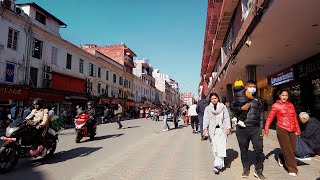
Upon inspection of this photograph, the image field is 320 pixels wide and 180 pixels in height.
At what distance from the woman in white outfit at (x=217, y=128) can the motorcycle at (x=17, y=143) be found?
13.0ft

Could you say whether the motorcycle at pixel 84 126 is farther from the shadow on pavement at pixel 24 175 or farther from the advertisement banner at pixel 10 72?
the advertisement banner at pixel 10 72

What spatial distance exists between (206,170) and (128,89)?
45751mm

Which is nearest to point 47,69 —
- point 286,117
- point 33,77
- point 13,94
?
point 33,77

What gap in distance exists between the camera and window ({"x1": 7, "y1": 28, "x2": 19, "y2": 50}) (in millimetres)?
20234

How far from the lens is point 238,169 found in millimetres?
5766

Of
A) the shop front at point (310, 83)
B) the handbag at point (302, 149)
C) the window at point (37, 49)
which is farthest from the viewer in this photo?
the window at point (37, 49)

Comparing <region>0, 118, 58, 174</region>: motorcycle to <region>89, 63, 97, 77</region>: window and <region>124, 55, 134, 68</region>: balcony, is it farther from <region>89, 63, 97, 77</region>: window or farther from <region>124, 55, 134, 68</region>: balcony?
<region>124, 55, 134, 68</region>: balcony

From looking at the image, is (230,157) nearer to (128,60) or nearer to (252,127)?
(252,127)

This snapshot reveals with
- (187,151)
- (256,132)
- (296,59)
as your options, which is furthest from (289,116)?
(296,59)

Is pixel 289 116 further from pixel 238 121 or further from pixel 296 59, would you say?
pixel 296 59

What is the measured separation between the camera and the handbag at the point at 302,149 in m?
6.16

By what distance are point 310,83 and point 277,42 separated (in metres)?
4.28

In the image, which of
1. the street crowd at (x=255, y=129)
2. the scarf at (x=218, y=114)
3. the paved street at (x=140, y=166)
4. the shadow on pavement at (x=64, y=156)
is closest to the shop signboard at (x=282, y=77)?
the paved street at (x=140, y=166)

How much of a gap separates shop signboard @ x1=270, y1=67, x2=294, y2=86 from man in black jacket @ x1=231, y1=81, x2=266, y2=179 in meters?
9.36
